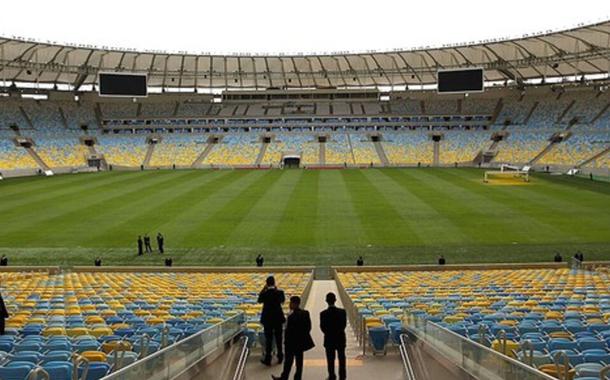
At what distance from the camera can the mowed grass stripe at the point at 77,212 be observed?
30359 mm

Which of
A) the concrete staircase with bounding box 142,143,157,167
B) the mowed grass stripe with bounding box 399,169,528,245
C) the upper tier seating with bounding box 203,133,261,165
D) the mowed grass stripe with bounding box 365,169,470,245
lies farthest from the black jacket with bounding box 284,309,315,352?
the concrete staircase with bounding box 142,143,157,167

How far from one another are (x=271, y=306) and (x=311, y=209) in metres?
29.5

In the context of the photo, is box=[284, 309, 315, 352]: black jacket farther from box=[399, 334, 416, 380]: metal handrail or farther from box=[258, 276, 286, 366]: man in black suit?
box=[399, 334, 416, 380]: metal handrail

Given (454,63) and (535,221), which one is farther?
(454,63)

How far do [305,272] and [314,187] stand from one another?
29.0 m

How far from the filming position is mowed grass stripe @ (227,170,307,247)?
95.4 feet

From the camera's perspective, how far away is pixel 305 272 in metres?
22.6

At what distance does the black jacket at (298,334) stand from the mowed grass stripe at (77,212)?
2334cm

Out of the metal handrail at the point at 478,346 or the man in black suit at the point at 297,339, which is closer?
the metal handrail at the point at 478,346

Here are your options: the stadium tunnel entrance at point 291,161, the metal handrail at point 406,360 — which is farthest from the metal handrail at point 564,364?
the stadium tunnel entrance at point 291,161

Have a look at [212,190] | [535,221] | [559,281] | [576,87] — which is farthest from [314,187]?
[576,87]

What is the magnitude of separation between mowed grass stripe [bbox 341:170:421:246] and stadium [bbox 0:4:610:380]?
0.79 ft

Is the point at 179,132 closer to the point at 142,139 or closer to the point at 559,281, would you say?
the point at 142,139

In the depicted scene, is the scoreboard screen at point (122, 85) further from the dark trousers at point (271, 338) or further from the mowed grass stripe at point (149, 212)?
the dark trousers at point (271, 338)
